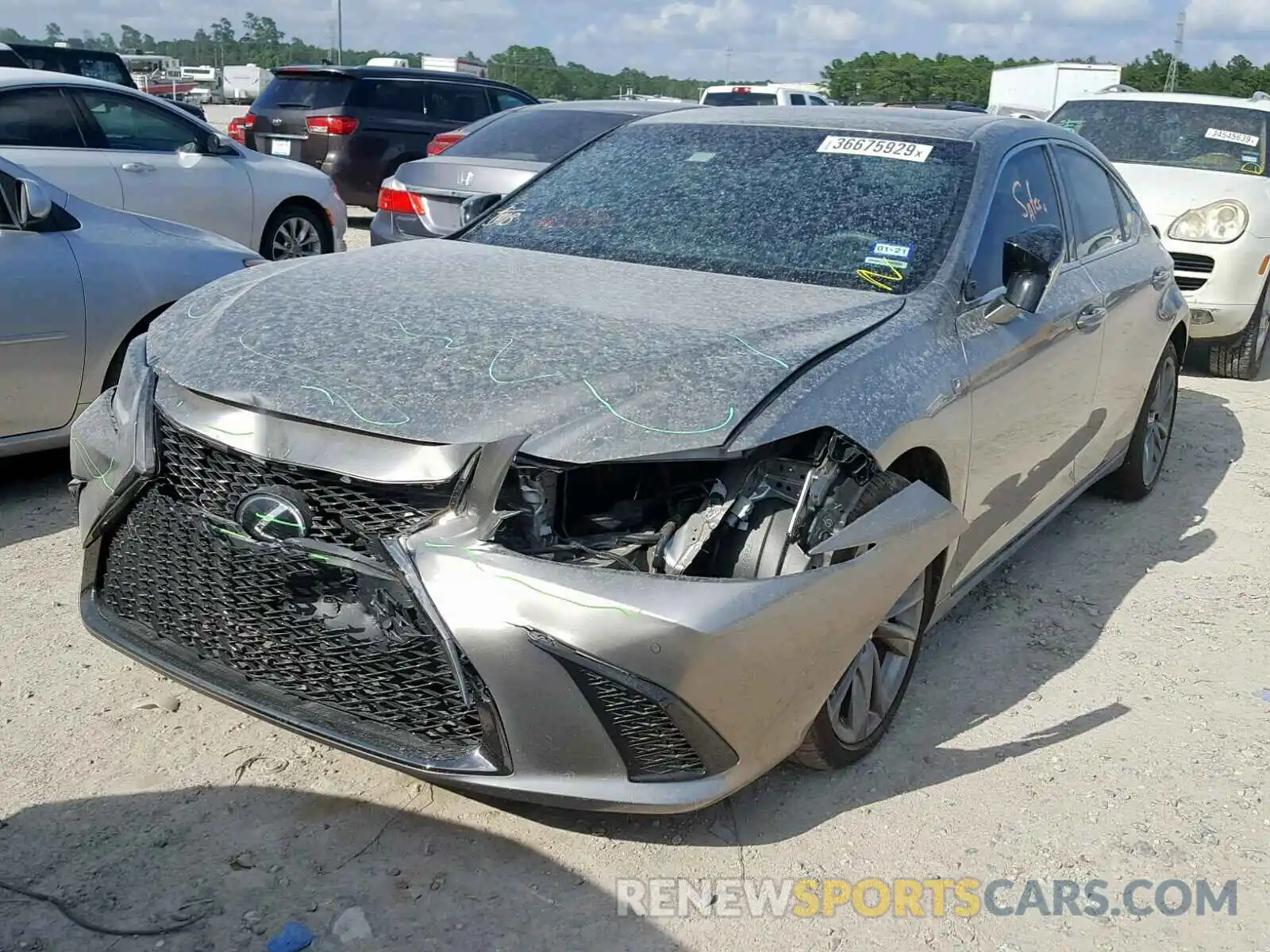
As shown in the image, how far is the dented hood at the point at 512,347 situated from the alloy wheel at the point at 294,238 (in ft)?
19.3

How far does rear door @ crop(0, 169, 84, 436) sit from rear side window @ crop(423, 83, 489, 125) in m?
10.0

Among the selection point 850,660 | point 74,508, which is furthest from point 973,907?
point 74,508

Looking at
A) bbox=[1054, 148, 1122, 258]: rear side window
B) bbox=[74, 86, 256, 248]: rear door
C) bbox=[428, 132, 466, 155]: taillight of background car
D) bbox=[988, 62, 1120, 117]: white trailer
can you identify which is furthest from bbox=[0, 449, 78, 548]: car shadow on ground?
bbox=[988, 62, 1120, 117]: white trailer

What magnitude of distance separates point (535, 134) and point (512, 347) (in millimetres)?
6551

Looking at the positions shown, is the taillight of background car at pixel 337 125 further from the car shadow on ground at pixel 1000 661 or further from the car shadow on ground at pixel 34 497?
the car shadow on ground at pixel 1000 661

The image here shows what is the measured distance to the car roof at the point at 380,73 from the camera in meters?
14.0

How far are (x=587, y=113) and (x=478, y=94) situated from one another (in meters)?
5.96

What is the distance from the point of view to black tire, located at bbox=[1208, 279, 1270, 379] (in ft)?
28.3

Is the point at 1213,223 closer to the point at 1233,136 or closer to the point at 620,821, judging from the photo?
the point at 1233,136

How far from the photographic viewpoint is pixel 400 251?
4102 mm

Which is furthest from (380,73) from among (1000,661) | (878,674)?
(878,674)

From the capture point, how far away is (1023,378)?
3.83 m

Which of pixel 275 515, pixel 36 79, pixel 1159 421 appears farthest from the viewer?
pixel 36 79

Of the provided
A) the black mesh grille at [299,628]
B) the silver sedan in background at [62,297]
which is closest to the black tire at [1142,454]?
the black mesh grille at [299,628]
